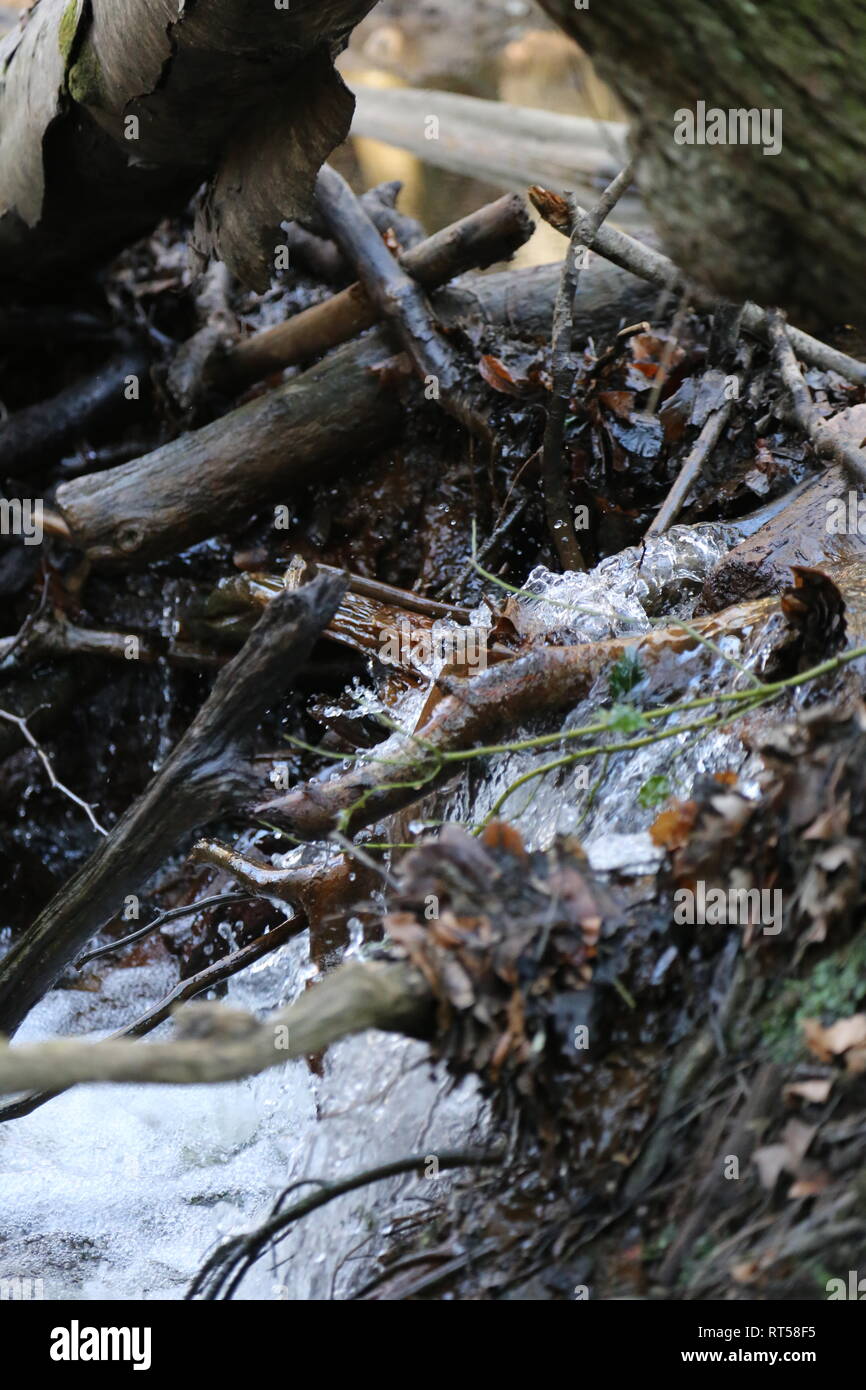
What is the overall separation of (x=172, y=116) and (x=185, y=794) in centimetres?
230

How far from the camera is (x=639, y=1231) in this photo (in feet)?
5.73

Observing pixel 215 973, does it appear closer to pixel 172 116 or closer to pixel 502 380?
pixel 502 380

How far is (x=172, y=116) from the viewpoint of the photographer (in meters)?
3.54

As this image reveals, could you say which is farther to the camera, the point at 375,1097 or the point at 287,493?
the point at 287,493

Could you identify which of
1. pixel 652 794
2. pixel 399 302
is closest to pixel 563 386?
pixel 399 302

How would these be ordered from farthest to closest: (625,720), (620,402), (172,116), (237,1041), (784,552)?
(620,402) → (172,116) → (784,552) → (625,720) → (237,1041)

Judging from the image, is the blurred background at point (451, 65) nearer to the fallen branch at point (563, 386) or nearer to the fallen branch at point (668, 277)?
the fallen branch at point (668, 277)

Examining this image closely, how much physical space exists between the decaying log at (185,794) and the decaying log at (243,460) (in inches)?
73.7

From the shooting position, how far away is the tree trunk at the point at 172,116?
3086mm

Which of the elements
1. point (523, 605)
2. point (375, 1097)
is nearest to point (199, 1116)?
point (375, 1097)

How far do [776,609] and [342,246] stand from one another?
105 inches

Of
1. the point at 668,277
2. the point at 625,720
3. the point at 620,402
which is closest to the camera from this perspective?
the point at 625,720
